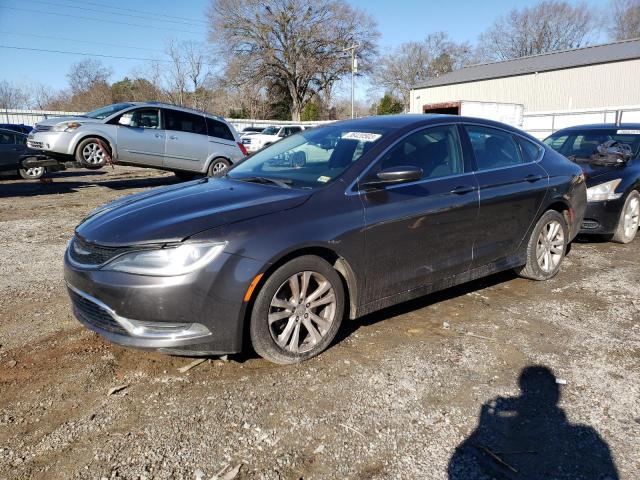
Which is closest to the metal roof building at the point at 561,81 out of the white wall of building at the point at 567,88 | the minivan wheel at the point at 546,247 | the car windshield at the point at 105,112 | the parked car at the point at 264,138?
the white wall of building at the point at 567,88

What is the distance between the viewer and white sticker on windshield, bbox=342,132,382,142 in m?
3.93

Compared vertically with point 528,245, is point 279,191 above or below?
above

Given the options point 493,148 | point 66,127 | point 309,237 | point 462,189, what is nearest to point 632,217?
point 493,148

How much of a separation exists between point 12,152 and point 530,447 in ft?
49.4

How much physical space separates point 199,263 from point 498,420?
187 centimetres

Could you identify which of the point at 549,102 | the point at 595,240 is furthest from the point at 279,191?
the point at 549,102

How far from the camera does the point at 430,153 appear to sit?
413cm

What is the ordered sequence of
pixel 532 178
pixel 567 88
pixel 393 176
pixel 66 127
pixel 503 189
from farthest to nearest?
pixel 567 88, pixel 66 127, pixel 532 178, pixel 503 189, pixel 393 176

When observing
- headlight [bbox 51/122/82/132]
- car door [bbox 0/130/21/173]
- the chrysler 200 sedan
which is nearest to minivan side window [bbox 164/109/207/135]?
headlight [bbox 51/122/82/132]

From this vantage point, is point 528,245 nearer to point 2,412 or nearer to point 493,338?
point 493,338

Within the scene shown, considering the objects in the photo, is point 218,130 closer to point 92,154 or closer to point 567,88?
point 92,154

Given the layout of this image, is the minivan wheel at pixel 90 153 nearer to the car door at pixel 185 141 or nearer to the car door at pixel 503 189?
the car door at pixel 185 141

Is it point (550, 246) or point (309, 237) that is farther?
point (550, 246)

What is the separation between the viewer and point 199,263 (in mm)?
2922
